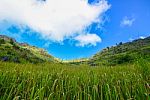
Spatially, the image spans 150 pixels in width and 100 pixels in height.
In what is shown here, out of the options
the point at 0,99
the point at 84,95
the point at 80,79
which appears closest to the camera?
the point at 0,99

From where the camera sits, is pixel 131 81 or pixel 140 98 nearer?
pixel 140 98

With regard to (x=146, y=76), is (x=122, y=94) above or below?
below

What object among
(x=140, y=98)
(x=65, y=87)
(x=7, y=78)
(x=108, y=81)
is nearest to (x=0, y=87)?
(x=7, y=78)

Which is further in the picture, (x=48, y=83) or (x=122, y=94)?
(x=48, y=83)

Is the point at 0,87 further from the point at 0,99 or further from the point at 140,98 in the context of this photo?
the point at 140,98

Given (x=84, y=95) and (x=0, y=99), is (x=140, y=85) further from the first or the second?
(x=0, y=99)

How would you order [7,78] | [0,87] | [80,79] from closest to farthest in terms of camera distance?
[0,87]
[7,78]
[80,79]

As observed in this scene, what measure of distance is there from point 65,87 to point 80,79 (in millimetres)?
721

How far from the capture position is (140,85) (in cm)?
478

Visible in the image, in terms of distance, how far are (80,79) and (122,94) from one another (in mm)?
1297

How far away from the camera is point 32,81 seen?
18.3ft

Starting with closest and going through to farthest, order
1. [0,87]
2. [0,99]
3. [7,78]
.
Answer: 1. [0,99]
2. [0,87]
3. [7,78]

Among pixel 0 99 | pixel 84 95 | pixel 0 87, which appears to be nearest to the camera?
pixel 0 99

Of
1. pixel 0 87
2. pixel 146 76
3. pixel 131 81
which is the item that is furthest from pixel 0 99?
pixel 146 76
